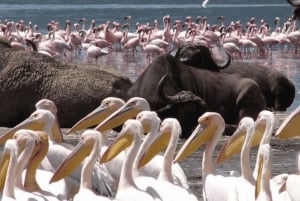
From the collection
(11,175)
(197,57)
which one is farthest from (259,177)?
(197,57)

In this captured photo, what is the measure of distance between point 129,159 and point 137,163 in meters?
0.44

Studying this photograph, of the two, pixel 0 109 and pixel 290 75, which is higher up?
pixel 0 109

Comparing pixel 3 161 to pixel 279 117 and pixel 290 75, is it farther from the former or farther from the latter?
pixel 290 75

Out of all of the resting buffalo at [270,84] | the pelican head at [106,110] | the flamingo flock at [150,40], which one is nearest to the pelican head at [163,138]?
the pelican head at [106,110]

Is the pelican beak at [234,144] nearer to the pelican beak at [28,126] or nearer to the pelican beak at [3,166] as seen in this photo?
the pelican beak at [28,126]

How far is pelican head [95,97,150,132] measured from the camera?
1002 centimetres

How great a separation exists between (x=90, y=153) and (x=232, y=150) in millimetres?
Answer: 1294

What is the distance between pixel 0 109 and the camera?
14.0 metres

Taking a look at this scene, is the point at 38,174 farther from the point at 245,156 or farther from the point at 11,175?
the point at 245,156

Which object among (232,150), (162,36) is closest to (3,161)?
(232,150)

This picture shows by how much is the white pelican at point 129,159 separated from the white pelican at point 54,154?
219 millimetres

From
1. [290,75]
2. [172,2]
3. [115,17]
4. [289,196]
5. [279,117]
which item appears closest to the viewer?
[289,196]

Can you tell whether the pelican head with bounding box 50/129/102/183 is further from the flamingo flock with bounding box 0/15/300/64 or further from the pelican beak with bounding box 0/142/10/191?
the flamingo flock with bounding box 0/15/300/64

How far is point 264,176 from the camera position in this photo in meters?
7.50
